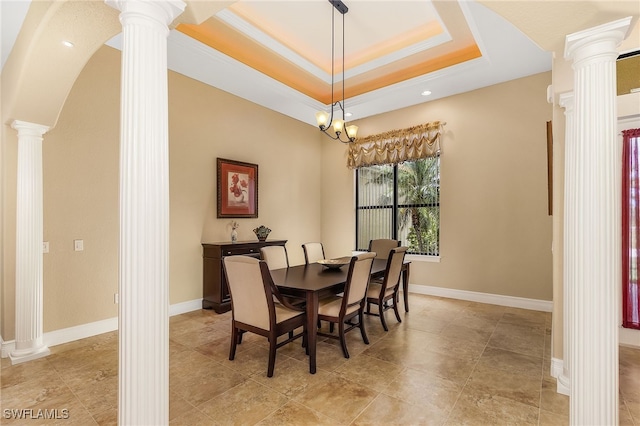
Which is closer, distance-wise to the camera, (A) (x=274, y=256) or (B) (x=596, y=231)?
(B) (x=596, y=231)

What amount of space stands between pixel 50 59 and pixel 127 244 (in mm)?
1947

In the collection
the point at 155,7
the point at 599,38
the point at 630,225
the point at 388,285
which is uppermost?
the point at 155,7

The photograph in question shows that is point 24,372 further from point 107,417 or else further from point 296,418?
point 296,418

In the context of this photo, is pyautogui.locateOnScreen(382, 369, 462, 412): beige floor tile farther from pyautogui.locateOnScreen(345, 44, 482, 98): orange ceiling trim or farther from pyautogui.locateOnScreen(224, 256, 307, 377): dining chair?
pyautogui.locateOnScreen(345, 44, 482, 98): orange ceiling trim

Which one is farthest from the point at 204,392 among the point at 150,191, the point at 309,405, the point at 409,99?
the point at 409,99

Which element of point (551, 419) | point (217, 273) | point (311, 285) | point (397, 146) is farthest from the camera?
point (397, 146)

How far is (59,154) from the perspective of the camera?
11.1ft

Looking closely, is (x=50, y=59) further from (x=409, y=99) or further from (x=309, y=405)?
(x=409, y=99)

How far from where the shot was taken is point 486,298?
479 centimetres

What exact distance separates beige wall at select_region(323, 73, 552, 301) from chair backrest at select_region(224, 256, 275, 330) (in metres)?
3.58

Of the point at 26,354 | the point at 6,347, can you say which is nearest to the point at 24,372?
the point at 26,354

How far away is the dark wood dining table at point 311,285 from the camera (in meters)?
2.66

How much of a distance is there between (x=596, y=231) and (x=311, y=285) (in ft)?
6.57

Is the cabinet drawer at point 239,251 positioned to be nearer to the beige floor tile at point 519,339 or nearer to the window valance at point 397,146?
the window valance at point 397,146
